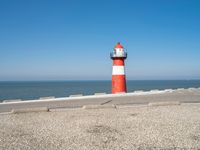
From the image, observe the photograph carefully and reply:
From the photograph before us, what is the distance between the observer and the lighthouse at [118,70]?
2000 centimetres

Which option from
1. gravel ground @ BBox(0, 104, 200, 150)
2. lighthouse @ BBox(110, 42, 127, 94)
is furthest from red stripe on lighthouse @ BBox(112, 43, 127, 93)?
gravel ground @ BBox(0, 104, 200, 150)

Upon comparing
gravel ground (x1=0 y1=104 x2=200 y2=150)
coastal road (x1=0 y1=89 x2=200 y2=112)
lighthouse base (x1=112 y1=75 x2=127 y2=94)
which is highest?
lighthouse base (x1=112 y1=75 x2=127 y2=94)

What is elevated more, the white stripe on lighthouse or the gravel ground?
the white stripe on lighthouse

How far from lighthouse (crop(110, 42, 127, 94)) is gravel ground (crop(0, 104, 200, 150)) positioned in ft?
30.2

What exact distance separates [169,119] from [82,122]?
3.32 m

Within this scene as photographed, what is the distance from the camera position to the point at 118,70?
20062 mm

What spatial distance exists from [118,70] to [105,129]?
12.8m

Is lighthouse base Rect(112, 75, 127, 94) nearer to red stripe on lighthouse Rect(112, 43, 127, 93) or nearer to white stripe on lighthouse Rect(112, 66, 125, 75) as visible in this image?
red stripe on lighthouse Rect(112, 43, 127, 93)

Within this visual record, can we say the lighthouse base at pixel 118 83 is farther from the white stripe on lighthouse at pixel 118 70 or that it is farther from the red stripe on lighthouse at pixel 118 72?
the white stripe on lighthouse at pixel 118 70

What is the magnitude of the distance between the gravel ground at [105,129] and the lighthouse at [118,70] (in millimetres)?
9191

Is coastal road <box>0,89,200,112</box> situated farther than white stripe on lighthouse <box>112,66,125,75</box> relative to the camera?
No

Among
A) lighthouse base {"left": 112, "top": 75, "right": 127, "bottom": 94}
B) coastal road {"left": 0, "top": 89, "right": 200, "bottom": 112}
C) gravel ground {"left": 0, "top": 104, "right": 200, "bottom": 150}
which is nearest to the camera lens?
gravel ground {"left": 0, "top": 104, "right": 200, "bottom": 150}

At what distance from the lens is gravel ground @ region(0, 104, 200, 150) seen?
20.0 ft

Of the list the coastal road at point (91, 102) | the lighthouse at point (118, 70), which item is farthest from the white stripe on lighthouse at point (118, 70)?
the coastal road at point (91, 102)
